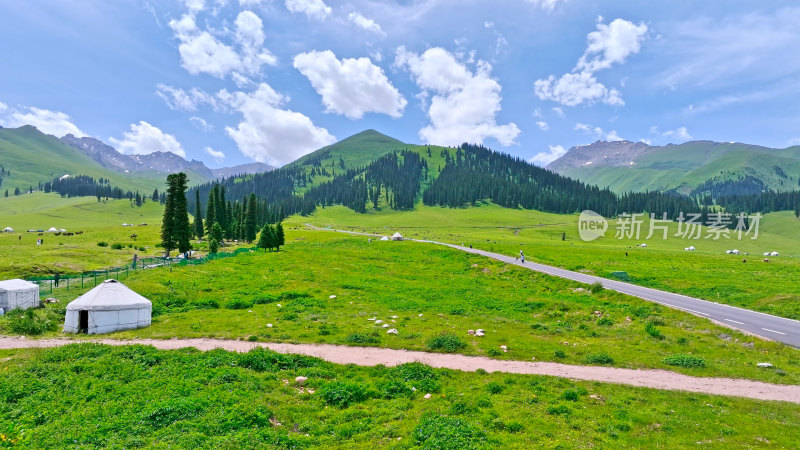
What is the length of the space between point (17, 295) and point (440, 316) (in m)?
33.4

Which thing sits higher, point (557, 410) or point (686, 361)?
point (557, 410)

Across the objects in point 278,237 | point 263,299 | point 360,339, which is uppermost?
point 278,237

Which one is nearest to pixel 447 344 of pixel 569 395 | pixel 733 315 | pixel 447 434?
pixel 569 395

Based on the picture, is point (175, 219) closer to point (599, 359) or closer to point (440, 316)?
point (440, 316)

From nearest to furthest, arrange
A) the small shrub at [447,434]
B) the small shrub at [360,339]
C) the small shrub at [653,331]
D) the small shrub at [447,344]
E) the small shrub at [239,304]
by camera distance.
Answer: the small shrub at [447,434]
the small shrub at [447,344]
the small shrub at [360,339]
the small shrub at [653,331]
the small shrub at [239,304]

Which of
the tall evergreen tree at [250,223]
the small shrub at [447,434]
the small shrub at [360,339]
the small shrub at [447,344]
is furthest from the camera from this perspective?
the tall evergreen tree at [250,223]

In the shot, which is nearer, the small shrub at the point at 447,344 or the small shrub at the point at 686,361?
the small shrub at the point at 686,361

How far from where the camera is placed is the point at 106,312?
24.2m

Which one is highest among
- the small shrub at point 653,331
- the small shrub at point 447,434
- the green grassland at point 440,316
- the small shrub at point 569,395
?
the small shrub at point 447,434

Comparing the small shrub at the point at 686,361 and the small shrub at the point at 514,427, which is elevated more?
the small shrub at the point at 514,427

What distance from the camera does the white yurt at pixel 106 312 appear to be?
23.9 metres

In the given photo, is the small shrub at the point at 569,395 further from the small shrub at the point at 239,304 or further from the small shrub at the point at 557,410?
the small shrub at the point at 239,304

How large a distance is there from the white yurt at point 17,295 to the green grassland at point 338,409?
49.1 feet

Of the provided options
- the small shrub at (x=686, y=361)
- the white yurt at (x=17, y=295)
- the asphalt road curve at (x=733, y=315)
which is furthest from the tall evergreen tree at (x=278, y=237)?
the small shrub at (x=686, y=361)
